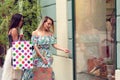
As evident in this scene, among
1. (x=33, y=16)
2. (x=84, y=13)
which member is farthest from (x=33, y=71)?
(x=33, y=16)

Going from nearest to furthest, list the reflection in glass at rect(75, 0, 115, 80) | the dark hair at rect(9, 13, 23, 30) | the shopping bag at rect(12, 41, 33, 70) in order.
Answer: the reflection in glass at rect(75, 0, 115, 80), the shopping bag at rect(12, 41, 33, 70), the dark hair at rect(9, 13, 23, 30)

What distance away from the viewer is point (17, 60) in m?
Answer: 8.40

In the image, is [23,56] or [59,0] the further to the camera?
[59,0]

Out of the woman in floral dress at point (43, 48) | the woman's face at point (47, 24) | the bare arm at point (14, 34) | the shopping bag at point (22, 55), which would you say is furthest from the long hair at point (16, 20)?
the woman's face at point (47, 24)

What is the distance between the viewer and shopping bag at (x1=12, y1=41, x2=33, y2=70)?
837cm

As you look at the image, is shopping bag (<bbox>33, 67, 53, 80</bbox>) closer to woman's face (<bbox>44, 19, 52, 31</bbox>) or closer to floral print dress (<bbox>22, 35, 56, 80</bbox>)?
floral print dress (<bbox>22, 35, 56, 80</bbox>)

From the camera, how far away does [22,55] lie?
8461 millimetres

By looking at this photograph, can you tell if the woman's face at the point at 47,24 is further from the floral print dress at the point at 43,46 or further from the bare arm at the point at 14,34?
the bare arm at the point at 14,34

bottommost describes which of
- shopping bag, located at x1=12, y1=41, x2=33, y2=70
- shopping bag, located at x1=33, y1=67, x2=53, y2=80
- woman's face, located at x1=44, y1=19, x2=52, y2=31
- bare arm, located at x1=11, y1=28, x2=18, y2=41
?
shopping bag, located at x1=33, y1=67, x2=53, y2=80

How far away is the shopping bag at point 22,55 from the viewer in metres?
8.37

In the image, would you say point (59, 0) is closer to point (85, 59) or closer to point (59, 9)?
point (59, 9)

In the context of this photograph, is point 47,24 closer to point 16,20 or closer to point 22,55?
point 16,20

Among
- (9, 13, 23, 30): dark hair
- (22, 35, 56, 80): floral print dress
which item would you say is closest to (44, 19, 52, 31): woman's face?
(22, 35, 56, 80): floral print dress

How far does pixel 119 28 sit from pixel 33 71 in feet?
7.85
